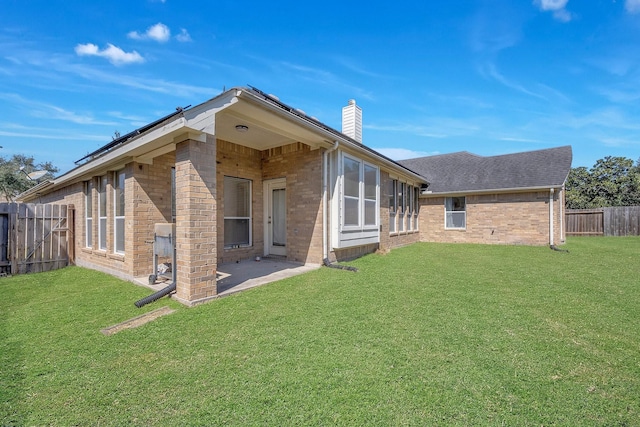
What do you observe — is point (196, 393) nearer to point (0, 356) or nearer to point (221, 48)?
point (0, 356)

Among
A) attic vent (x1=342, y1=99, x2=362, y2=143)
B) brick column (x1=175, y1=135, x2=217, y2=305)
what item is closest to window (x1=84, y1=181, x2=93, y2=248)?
brick column (x1=175, y1=135, x2=217, y2=305)

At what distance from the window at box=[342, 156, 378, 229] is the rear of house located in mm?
30

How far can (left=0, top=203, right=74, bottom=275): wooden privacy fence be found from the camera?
723cm

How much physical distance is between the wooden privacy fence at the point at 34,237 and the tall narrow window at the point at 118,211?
2982 millimetres

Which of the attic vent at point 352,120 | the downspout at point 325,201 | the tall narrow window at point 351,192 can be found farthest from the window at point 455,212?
the downspout at point 325,201

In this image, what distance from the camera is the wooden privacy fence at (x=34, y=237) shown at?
23.7ft

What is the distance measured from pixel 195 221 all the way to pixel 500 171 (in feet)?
48.8

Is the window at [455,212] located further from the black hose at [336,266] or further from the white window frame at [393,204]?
the black hose at [336,266]

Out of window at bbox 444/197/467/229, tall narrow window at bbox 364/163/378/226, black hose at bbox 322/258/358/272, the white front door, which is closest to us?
black hose at bbox 322/258/358/272

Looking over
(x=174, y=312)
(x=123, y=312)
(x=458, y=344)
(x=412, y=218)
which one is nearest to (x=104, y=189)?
(x=123, y=312)

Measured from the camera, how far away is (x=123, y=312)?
414cm

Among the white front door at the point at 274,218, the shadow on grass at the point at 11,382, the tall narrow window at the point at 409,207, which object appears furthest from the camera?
the tall narrow window at the point at 409,207

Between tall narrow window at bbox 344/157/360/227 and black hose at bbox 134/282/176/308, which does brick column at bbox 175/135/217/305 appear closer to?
black hose at bbox 134/282/176/308

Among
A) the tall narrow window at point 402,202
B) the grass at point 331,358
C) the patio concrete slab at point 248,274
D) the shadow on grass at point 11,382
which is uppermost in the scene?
the tall narrow window at point 402,202
